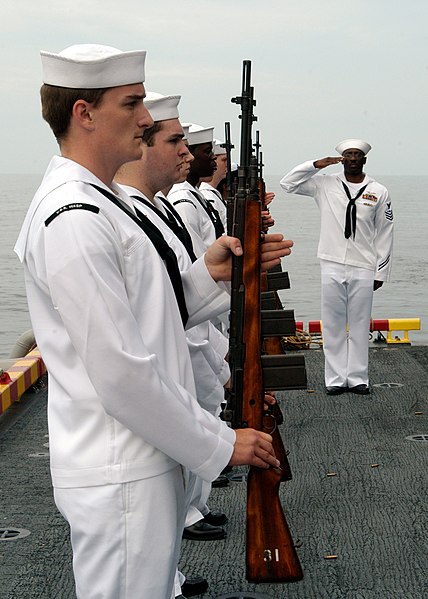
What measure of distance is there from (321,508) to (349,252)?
346cm

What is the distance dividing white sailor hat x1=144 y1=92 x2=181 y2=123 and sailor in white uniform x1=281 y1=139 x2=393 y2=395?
167 inches

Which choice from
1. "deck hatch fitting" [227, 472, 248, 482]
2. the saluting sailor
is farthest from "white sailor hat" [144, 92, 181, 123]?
the saluting sailor

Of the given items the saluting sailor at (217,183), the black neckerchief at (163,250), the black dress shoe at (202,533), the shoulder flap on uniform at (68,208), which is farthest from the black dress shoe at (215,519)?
the saluting sailor at (217,183)

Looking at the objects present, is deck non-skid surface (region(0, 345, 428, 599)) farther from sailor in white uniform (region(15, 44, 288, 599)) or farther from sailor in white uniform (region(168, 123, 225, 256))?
sailor in white uniform (region(15, 44, 288, 599))

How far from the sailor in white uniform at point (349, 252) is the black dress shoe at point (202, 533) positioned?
3.57 m

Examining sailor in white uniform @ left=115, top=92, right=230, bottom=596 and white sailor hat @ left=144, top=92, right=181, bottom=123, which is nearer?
sailor in white uniform @ left=115, top=92, right=230, bottom=596

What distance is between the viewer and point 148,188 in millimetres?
4043

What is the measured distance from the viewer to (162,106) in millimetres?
4273

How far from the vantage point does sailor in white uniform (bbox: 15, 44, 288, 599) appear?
7.38 ft

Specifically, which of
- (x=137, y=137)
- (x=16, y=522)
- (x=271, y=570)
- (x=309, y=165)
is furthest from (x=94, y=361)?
(x=309, y=165)

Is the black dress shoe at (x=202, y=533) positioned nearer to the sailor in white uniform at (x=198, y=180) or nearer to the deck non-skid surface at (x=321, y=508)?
the deck non-skid surface at (x=321, y=508)

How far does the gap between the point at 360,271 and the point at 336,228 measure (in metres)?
0.39

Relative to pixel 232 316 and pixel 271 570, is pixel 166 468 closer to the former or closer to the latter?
pixel 232 316

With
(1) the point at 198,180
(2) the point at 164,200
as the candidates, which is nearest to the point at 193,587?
(2) the point at 164,200
